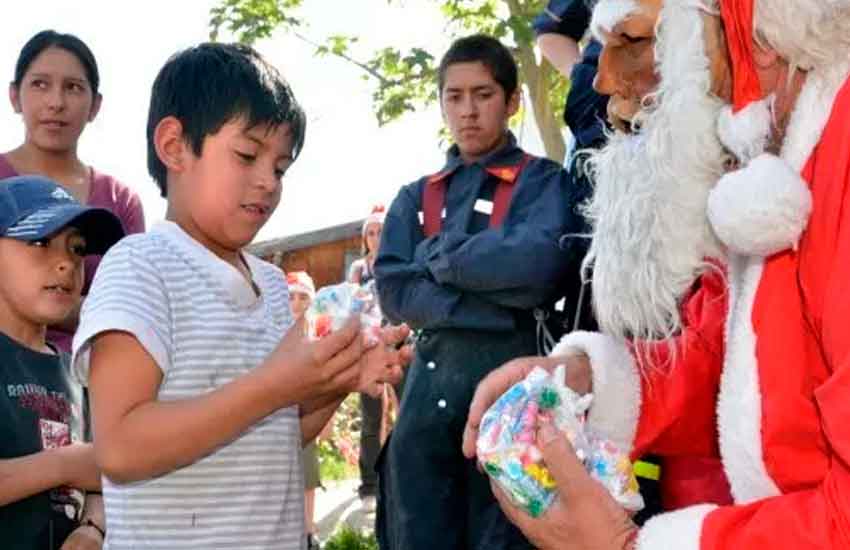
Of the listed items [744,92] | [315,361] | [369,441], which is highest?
[744,92]

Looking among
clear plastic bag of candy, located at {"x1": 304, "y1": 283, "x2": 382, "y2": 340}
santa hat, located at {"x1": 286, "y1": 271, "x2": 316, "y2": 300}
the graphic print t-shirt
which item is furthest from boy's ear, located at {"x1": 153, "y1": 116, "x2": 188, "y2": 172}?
santa hat, located at {"x1": 286, "y1": 271, "x2": 316, "y2": 300}

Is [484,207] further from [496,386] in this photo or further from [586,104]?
[496,386]

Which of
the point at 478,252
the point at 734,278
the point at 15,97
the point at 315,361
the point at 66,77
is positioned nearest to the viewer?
the point at 734,278

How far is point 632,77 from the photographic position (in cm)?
228

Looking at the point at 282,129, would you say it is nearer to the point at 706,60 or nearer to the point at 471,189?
the point at 706,60

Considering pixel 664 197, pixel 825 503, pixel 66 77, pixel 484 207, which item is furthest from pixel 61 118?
pixel 825 503

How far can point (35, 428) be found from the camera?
2689mm

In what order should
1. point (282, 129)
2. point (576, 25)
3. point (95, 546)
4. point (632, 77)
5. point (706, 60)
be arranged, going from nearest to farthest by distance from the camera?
1. point (706, 60)
2. point (632, 77)
3. point (282, 129)
4. point (95, 546)
5. point (576, 25)

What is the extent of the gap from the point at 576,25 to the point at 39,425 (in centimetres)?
221

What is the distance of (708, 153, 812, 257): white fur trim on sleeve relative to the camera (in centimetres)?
165

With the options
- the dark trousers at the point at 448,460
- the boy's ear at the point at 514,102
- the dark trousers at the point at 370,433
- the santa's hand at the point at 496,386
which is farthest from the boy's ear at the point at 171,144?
the dark trousers at the point at 370,433

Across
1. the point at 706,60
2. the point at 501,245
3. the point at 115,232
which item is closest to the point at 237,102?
the point at 115,232

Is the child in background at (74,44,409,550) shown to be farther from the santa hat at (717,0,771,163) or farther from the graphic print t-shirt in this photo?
the santa hat at (717,0,771,163)

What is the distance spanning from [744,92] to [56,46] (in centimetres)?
316
